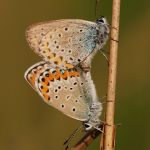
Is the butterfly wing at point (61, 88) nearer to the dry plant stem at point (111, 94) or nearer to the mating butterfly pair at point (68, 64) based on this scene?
the mating butterfly pair at point (68, 64)

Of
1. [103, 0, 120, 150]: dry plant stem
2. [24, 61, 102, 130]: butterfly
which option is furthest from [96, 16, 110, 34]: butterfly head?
[103, 0, 120, 150]: dry plant stem

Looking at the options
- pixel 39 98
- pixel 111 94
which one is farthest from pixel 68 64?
pixel 39 98

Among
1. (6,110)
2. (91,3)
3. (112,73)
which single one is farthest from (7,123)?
(112,73)

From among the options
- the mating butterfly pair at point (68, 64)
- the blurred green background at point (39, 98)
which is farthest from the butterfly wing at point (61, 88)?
the blurred green background at point (39, 98)


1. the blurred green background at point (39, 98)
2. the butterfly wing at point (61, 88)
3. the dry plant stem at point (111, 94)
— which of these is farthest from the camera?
the blurred green background at point (39, 98)

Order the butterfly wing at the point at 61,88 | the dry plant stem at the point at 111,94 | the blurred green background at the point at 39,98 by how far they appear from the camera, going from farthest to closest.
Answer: the blurred green background at the point at 39,98 < the butterfly wing at the point at 61,88 < the dry plant stem at the point at 111,94

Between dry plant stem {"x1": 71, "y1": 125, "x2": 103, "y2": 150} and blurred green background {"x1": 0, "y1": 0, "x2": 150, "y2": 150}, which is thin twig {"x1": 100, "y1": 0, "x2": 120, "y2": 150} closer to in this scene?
dry plant stem {"x1": 71, "y1": 125, "x2": 103, "y2": 150}

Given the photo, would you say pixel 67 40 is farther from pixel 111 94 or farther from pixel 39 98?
pixel 39 98
